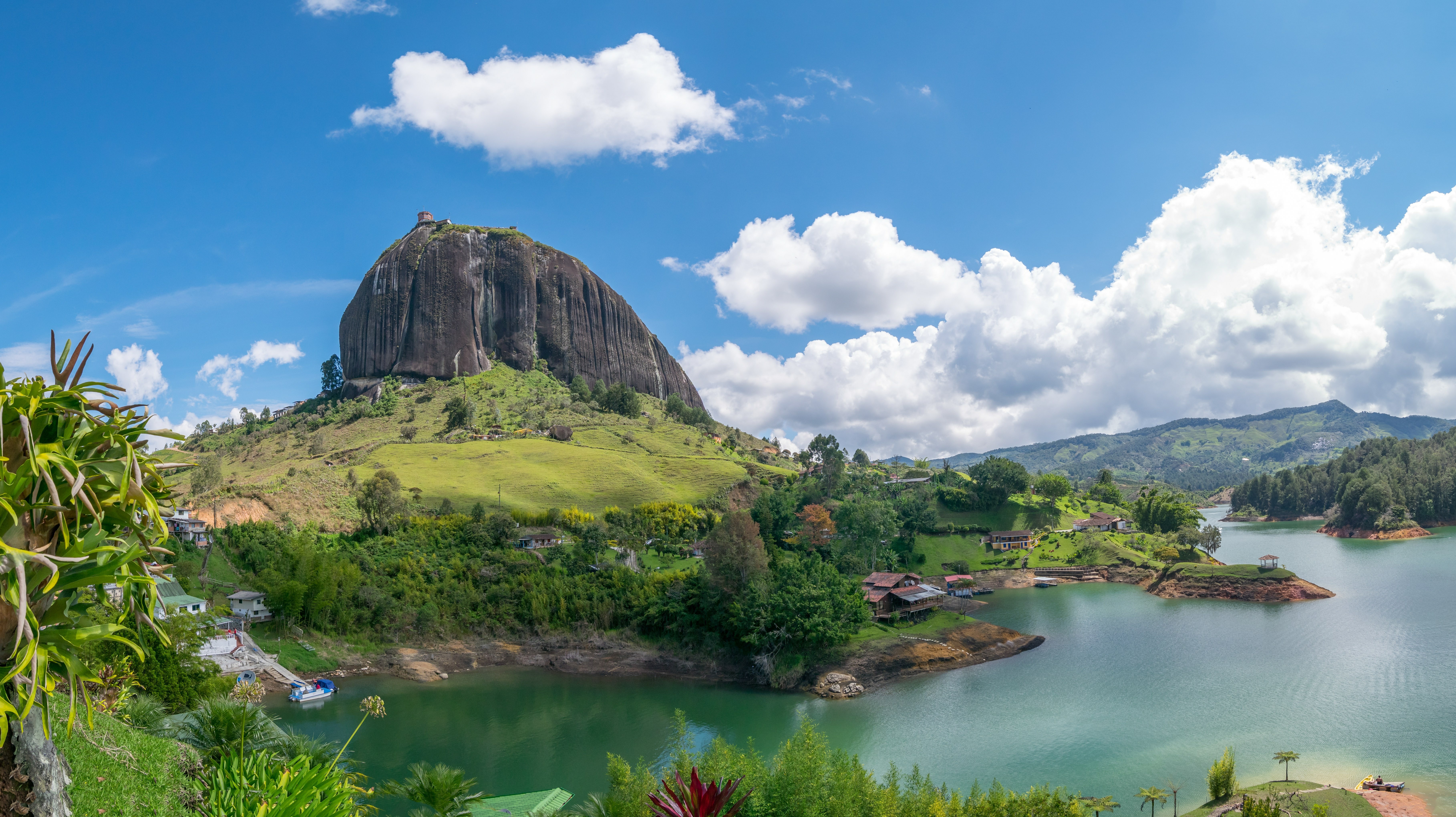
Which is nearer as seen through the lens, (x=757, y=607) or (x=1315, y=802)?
(x=1315, y=802)

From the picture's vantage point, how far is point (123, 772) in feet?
28.8

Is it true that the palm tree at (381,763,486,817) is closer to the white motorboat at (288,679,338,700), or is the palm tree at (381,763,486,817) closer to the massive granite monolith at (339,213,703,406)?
the white motorboat at (288,679,338,700)

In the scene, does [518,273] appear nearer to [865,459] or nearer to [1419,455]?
[865,459]

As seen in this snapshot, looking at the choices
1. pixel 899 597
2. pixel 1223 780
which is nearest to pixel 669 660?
pixel 899 597

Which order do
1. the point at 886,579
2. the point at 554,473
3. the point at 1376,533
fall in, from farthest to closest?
the point at 1376,533 < the point at 554,473 < the point at 886,579

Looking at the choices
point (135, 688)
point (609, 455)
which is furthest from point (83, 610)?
point (609, 455)

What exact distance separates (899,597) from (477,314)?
3119 inches

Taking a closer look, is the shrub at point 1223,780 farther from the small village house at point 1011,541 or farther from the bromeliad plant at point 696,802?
the small village house at point 1011,541

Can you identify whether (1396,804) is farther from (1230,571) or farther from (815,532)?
(1230,571)

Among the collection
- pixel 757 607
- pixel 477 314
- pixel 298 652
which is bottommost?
pixel 298 652

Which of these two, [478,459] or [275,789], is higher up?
[478,459]

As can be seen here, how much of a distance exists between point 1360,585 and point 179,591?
267 feet

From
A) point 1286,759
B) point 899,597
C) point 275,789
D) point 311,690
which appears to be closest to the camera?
point 275,789

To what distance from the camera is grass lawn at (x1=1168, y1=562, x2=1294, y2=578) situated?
56.3m
